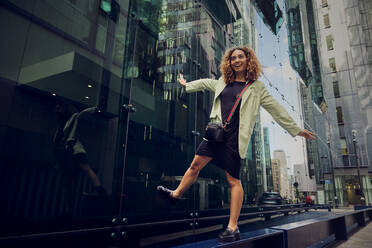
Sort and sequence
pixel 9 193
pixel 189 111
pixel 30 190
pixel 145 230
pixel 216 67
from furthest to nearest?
pixel 216 67
pixel 189 111
pixel 145 230
pixel 30 190
pixel 9 193

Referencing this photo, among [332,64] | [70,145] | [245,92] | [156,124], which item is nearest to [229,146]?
[245,92]

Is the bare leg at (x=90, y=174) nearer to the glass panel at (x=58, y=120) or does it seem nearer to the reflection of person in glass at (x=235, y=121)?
the glass panel at (x=58, y=120)

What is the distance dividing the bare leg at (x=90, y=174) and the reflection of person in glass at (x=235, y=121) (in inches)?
24.1

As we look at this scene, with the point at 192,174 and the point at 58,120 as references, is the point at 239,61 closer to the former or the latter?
the point at 192,174

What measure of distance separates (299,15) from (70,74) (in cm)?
1995

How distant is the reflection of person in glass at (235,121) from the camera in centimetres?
219

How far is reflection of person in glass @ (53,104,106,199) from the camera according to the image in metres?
2.01

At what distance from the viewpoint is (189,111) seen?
389 cm

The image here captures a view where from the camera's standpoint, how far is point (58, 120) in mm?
2014

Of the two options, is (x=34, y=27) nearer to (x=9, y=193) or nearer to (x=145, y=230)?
(x=9, y=193)

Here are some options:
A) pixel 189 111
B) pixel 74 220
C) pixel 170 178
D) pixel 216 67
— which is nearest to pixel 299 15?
pixel 216 67

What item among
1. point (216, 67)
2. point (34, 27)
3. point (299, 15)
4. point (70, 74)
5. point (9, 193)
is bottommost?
point (9, 193)

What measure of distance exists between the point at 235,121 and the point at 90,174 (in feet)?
5.03

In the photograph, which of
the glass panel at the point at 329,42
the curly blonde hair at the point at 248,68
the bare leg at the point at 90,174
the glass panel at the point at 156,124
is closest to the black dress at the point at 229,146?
the curly blonde hair at the point at 248,68
